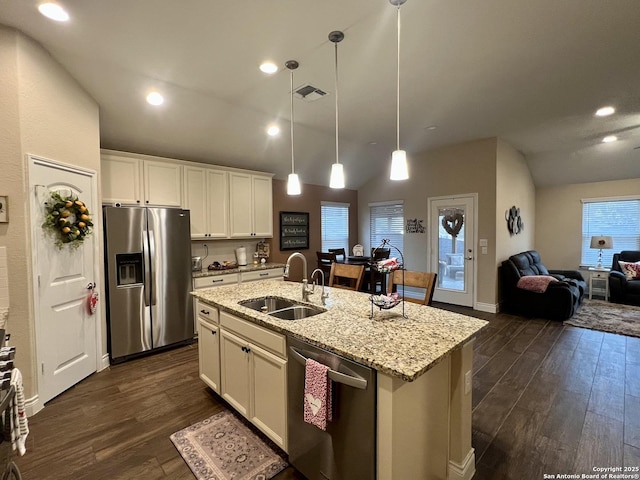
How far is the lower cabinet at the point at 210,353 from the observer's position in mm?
2398

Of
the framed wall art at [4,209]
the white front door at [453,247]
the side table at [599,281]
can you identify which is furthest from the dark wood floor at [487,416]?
the side table at [599,281]

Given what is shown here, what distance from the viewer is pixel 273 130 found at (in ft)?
13.7

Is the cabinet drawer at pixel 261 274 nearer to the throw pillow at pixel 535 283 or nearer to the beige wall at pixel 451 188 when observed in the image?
the beige wall at pixel 451 188

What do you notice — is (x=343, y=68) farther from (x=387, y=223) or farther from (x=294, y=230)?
(x=387, y=223)

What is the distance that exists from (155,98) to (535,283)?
576cm

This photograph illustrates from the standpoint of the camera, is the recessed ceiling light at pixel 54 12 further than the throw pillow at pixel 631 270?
No

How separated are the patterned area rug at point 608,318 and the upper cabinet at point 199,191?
5.04 metres

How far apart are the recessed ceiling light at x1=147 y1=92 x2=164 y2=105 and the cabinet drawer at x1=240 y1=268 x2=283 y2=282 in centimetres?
243

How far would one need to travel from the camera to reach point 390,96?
336 cm

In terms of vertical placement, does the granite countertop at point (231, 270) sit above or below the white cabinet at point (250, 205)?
below

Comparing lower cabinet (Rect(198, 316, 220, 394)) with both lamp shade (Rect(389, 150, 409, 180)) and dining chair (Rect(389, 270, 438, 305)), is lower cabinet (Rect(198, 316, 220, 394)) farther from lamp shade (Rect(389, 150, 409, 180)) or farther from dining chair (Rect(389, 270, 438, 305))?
lamp shade (Rect(389, 150, 409, 180))

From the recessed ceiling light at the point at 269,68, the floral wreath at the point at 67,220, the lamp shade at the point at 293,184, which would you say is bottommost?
the floral wreath at the point at 67,220

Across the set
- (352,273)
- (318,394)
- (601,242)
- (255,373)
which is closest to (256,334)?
(255,373)

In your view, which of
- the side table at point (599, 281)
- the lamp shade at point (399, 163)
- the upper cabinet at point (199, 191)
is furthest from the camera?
the side table at point (599, 281)
